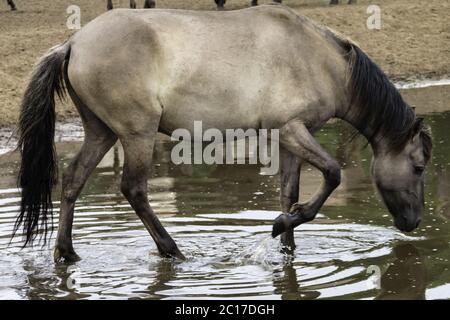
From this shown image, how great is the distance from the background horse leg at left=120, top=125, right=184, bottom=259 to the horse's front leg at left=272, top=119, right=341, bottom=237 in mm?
790

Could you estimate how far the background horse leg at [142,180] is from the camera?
7.40m

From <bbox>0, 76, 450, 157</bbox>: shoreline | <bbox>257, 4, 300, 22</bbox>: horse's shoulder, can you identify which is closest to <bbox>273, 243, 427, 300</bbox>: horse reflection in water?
<bbox>257, 4, 300, 22</bbox>: horse's shoulder

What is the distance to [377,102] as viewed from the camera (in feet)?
25.1

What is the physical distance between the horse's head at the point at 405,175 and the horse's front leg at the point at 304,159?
50cm

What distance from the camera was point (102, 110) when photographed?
7371 millimetres

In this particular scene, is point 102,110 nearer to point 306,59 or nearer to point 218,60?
point 218,60

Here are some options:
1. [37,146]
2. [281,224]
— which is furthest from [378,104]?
[37,146]

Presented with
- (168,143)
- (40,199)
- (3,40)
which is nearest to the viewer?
(40,199)

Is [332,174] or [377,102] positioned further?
[377,102]

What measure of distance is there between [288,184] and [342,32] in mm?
11753

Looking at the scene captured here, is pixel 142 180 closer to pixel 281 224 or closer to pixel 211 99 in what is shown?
pixel 211 99

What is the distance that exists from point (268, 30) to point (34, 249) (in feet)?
7.94

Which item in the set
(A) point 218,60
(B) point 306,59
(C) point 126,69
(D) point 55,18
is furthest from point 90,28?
(D) point 55,18

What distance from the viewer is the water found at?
6.91 m
